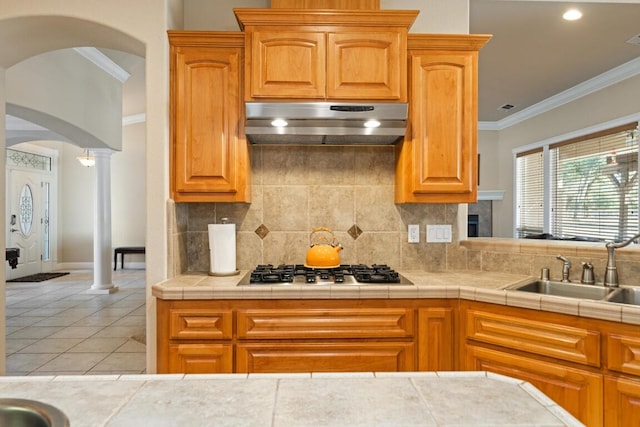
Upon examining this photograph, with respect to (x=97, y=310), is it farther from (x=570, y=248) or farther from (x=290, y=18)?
(x=570, y=248)

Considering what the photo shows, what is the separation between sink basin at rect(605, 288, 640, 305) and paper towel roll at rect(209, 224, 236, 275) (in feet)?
6.75

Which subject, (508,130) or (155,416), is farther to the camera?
(508,130)

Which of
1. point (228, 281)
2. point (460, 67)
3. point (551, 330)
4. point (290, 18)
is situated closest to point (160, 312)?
point (228, 281)

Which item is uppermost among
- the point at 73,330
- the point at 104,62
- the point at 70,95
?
the point at 104,62

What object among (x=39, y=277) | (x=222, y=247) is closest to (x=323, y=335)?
(x=222, y=247)

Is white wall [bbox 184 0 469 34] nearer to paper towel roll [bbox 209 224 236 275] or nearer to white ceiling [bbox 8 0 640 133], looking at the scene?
white ceiling [bbox 8 0 640 133]

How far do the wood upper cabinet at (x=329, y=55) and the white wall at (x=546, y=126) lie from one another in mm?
3776

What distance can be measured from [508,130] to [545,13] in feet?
14.4

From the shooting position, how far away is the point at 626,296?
7.11ft

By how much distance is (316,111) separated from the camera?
2.40m

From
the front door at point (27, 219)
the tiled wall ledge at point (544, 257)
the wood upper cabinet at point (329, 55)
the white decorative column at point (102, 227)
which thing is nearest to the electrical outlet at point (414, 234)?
the tiled wall ledge at point (544, 257)

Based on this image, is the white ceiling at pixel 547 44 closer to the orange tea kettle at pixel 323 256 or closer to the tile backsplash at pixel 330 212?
the tile backsplash at pixel 330 212

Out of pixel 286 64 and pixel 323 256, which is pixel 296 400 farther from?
pixel 286 64

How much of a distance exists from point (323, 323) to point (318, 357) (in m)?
0.18
